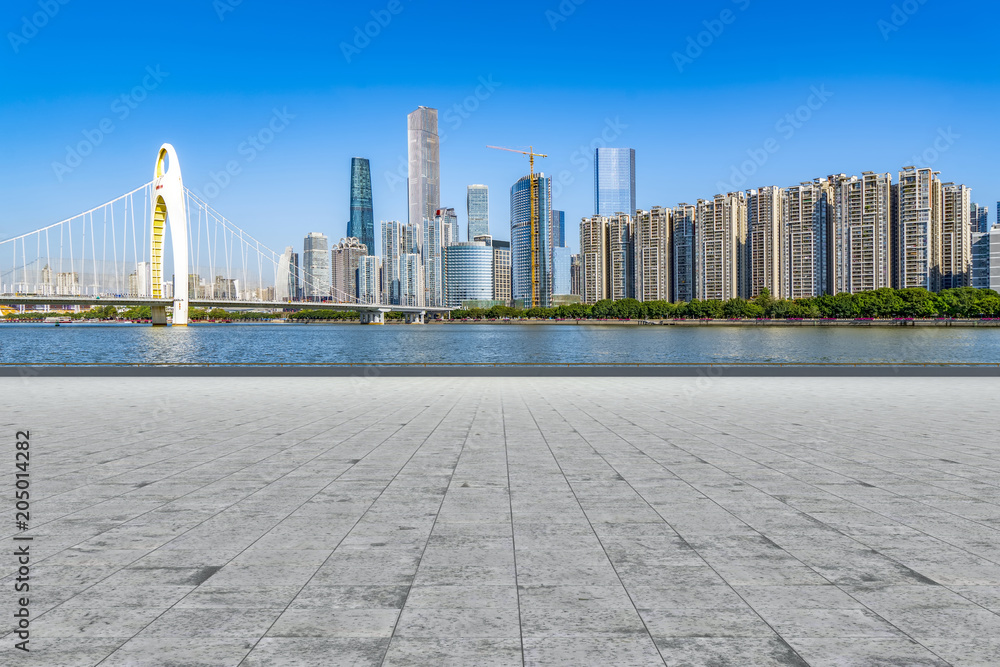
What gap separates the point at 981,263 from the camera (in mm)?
131250

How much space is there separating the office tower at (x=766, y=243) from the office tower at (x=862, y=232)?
37.0 ft

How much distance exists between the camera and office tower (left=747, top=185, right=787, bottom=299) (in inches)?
5497

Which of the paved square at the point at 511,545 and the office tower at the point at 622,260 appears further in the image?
the office tower at the point at 622,260

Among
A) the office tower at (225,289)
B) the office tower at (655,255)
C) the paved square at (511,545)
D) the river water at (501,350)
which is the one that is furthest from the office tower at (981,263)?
the paved square at (511,545)

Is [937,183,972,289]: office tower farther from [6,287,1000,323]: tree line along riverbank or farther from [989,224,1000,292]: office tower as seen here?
[6,287,1000,323]: tree line along riverbank

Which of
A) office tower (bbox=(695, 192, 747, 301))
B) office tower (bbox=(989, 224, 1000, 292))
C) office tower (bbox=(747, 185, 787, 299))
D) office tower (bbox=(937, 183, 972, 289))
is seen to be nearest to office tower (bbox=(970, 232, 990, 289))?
office tower (bbox=(989, 224, 1000, 292))

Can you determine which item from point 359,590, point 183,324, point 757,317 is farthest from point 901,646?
point 757,317

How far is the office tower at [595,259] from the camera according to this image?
182750mm

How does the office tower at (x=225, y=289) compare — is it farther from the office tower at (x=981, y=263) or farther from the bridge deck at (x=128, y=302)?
the office tower at (x=981, y=263)

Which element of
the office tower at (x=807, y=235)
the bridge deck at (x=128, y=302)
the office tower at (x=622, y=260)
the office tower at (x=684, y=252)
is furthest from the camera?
the office tower at (x=622, y=260)

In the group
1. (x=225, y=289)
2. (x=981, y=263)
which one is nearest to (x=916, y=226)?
(x=981, y=263)

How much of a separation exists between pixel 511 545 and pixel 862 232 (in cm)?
14202

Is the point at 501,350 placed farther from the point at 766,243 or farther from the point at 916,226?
the point at 766,243

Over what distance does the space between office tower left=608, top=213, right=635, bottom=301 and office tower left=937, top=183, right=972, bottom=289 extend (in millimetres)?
69158
